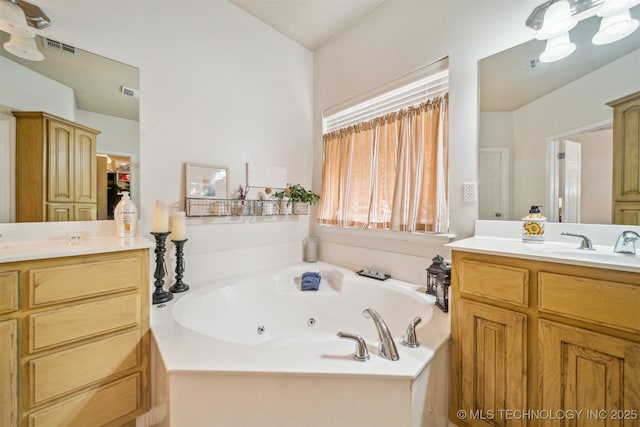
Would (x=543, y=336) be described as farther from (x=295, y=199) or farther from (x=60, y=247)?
(x=60, y=247)

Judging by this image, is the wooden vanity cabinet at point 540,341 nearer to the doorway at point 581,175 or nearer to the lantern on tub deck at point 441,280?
the lantern on tub deck at point 441,280

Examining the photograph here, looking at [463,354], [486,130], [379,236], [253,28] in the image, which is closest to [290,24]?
[253,28]

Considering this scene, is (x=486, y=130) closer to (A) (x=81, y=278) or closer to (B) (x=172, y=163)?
(B) (x=172, y=163)

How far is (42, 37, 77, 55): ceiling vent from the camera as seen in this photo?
133cm

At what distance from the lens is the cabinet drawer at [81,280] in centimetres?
→ 101

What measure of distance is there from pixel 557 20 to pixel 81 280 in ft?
8.58

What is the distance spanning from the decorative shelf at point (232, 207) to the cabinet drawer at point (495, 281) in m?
1.49

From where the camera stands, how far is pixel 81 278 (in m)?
1.09

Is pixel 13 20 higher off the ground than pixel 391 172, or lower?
higher

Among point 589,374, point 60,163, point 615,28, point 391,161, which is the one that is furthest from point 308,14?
point 589,374

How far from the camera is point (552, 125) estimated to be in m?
1.30

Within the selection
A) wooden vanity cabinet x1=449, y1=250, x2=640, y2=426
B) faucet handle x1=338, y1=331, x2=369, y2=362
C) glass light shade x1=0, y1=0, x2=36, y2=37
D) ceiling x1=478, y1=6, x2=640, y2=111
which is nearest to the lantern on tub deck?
wooden vanity cabinet x1=449, y1=250, x2=640, y2=426

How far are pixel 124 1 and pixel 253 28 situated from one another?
927 millimetres

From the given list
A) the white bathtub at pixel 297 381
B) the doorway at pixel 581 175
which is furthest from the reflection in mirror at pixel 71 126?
the doorway at pixel 581 175
